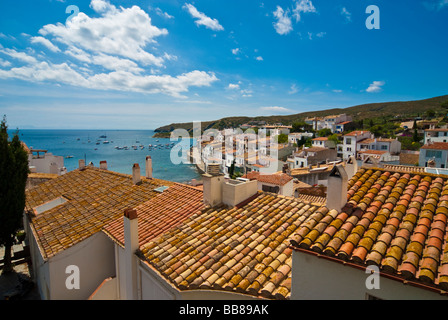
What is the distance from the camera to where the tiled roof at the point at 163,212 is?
8.13 meters

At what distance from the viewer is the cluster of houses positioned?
11.8 ft

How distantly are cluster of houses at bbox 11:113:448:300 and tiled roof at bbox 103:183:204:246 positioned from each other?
1.9 inches

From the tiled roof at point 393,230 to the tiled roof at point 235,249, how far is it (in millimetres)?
688

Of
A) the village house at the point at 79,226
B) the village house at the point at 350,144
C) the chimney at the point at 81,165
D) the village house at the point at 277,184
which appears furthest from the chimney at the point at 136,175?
the village house at the point at 350,144

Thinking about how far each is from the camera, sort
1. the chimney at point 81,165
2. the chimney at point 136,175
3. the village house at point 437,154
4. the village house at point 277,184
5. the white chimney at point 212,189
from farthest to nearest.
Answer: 1. the village house at point 437,154
2. the village house at point 277,184
3. the chimney at point 81,165
4. the chimney at point 136,175
5. the white chimney at point 212,189

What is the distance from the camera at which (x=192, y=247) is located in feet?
22.2

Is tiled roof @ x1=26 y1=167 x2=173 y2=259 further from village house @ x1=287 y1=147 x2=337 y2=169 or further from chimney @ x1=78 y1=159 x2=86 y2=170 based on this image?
village house @ x1=287 y1=147 x2=337 y2=169

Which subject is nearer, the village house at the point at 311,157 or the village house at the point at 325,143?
the village house at the point at 311,157

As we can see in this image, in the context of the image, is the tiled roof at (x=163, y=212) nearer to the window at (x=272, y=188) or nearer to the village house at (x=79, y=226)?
the village house at (x=79, y=226)

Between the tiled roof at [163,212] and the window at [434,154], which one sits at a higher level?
the window at [434,154]

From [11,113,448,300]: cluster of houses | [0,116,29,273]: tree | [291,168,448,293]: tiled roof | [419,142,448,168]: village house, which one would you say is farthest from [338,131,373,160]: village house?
[0,116,29,273]: tree

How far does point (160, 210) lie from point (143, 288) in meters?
2.93

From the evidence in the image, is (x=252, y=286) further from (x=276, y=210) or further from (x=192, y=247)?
(x=276, y=210)

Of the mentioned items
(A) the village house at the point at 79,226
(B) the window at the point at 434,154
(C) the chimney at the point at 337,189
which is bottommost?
(A) the village house at the point at 79,226
